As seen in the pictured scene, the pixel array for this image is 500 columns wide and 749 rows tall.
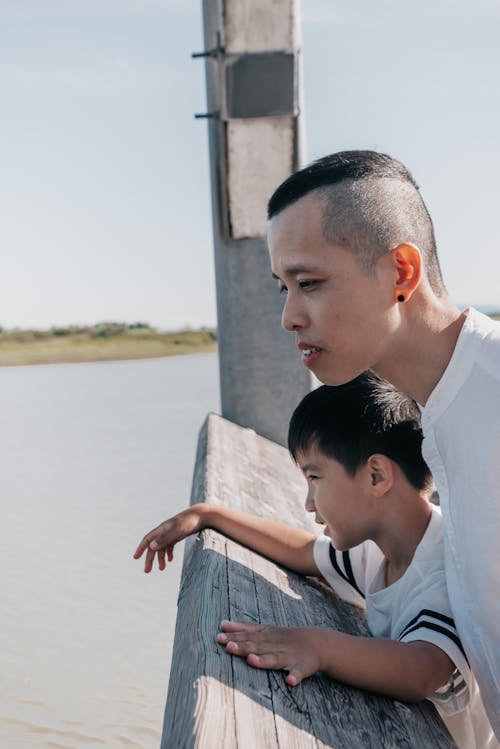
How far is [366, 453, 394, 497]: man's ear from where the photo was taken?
2223mm

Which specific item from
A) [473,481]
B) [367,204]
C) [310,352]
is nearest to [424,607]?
[473,481]

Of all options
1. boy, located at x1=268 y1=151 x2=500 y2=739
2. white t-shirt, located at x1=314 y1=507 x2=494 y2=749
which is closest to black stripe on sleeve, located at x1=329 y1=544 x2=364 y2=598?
white t-shirt, located at x1=314 y1=507 x2=494 y2=749

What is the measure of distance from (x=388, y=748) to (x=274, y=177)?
11.9 ft

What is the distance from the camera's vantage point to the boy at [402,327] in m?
1.75

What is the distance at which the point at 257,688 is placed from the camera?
1.58 meters

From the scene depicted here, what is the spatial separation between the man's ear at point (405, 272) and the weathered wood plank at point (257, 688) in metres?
0.75

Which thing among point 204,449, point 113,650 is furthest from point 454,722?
point 113,650

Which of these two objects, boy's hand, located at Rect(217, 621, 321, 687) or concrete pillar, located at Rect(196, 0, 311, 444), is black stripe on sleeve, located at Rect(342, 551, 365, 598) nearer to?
boy's hand, located at Rect(217, 621, 321, 687)

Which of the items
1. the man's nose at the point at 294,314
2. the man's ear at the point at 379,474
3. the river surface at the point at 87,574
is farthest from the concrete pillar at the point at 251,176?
the man's nose at the point at 294,314

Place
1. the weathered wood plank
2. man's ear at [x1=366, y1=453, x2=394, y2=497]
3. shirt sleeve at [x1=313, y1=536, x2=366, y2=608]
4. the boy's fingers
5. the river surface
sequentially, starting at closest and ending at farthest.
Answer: the weathered wood plank
the boy's fingers
man's ear at [x1=366, y1=453, x2=394, y2=497]
shirt sleeve at [x1=313, y1=536, x2=366, y2=608]
the river surface

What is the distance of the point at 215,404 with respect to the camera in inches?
478

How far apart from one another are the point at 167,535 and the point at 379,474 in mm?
614

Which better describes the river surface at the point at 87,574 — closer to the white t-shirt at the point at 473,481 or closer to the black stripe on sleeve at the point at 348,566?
the black stripe on sleeve at the point at 348,566

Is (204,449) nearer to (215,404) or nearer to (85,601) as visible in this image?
(85,601)
